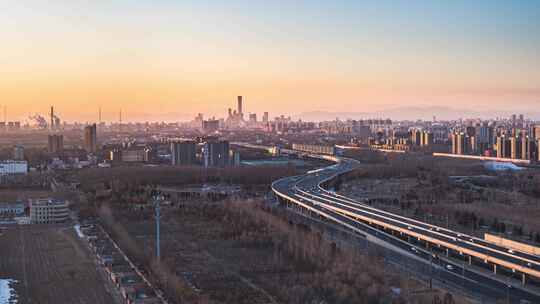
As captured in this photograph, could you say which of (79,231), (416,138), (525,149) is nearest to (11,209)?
(79,231)

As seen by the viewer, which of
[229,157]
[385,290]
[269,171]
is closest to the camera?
[385,290]

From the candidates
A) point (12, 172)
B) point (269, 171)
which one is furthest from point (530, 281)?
point (12, 172)

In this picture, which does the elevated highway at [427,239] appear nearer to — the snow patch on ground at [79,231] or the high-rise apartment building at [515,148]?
the snow patch on ground at [79,231]

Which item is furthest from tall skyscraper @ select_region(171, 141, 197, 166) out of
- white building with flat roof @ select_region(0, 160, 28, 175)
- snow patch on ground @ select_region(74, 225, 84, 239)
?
snow patch on ground @ select_region(74, 225, 84, 239)

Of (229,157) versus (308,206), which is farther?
(229,157)

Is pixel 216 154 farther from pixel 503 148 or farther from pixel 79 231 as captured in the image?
pixel 79 231

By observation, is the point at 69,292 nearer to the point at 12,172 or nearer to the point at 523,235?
the point at 523,235
